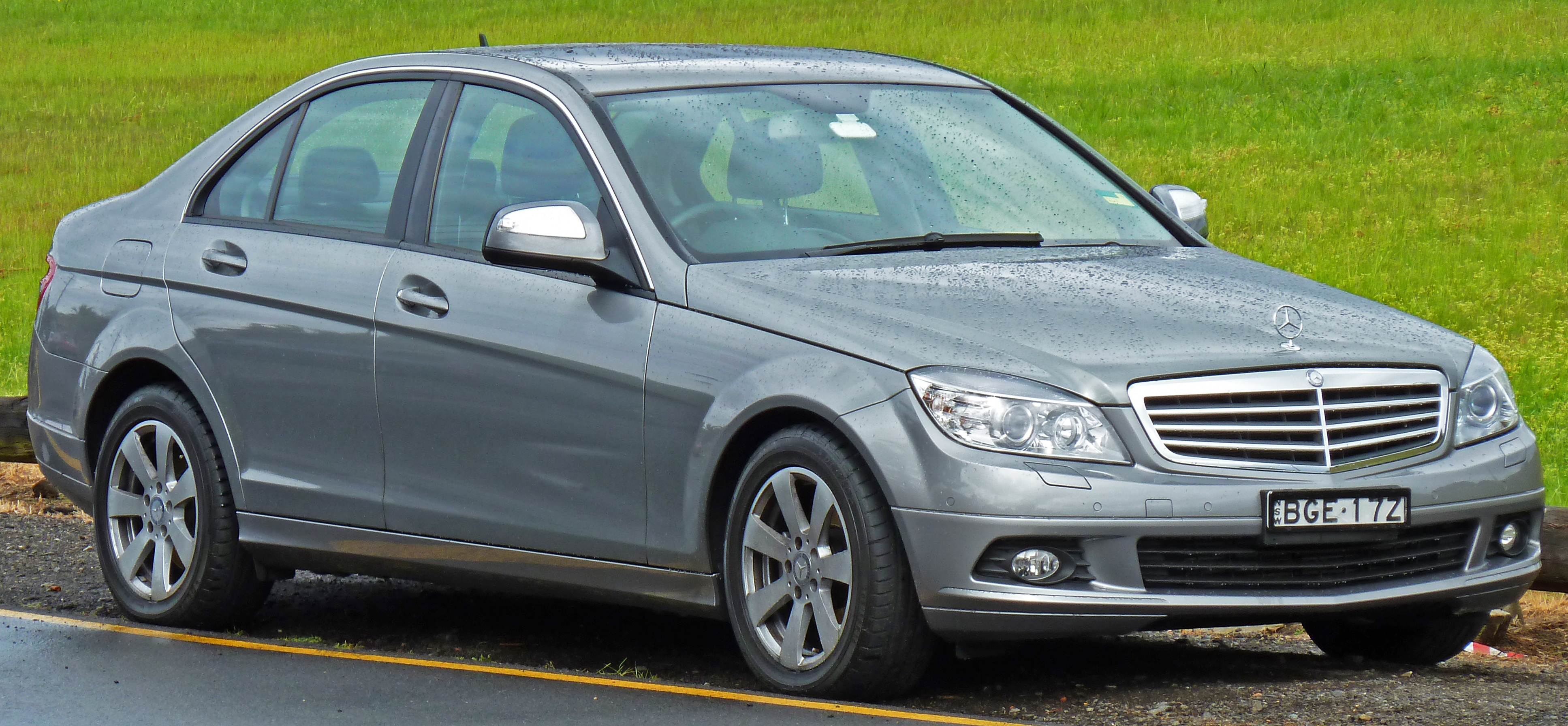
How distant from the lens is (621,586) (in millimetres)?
6145

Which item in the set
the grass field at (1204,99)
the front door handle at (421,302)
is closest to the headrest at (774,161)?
the front door handle at (421,302)

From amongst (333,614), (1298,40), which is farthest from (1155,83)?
(333,614)

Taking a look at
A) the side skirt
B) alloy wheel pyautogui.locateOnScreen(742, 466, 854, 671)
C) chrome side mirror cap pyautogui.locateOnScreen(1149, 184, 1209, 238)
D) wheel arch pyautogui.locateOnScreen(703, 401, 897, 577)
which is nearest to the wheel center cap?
alloy wheel pyautogui.locateOnScreen(742, 466, 854, 671)

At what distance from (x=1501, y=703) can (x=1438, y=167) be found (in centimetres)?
1650

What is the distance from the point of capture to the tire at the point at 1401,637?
6211 mm

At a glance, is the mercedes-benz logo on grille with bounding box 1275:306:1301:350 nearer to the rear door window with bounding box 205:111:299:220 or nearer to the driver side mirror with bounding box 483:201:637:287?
the driver side mirror with bounding box 483:201:637:287

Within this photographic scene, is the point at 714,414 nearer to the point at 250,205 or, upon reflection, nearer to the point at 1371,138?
the point at 250,205

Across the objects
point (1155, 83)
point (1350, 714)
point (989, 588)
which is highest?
point (989, 588)

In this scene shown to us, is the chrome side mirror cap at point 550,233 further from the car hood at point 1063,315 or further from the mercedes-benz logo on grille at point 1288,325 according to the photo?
the mercedes-benz logo on grille at point 1288,325

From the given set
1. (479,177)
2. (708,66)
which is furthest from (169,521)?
(708,66)

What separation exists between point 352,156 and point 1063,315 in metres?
2.61

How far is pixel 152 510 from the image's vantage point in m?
7.43

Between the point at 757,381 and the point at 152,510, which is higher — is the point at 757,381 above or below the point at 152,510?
above

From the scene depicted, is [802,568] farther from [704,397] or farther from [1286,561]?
[1286,561]
